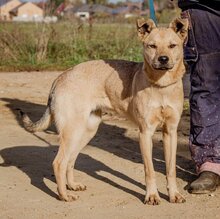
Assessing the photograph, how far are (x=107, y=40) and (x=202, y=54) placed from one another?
10672mm

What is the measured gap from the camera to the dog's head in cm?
481

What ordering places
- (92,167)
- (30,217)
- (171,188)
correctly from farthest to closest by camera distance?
(92,167) → (171,188) → (30,217)

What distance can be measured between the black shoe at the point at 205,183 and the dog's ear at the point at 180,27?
56.2 inches

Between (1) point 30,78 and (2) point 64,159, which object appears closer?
(2) point 64,159

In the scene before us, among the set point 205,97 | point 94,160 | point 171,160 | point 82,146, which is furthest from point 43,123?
point 205,97

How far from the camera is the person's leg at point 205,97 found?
544 centimetres

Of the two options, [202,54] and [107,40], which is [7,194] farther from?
[107,40]

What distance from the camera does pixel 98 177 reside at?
591 centimetres

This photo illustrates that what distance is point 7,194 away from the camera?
5.29 meters

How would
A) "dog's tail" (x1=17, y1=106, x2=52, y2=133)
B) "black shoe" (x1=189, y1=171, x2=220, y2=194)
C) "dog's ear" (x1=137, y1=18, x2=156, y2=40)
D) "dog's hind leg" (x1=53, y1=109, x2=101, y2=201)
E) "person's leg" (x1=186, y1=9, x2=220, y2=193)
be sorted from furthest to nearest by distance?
"dog's tail" (x1=17, y1=106, x2=52, y2=133), "person's leg" (x1=186, y1=9, x2=220, y2=193), "black shoe" (x1=189, y1=171, x2=220, y2=194), "dog's hind leg" (x1=53, y1=109, x2=101, y2=201), "dog's ear" (x1=137, y1=18, x2=156, y2=40)

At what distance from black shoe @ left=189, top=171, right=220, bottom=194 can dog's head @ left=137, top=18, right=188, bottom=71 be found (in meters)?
1.25

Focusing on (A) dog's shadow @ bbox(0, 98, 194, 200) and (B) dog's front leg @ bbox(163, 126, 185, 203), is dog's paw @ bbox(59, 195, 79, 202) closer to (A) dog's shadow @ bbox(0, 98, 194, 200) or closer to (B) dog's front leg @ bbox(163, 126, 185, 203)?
(A) dog's shadow @ bbox(0, 98, 194, 200)

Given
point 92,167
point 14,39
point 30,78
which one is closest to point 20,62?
point 14,39

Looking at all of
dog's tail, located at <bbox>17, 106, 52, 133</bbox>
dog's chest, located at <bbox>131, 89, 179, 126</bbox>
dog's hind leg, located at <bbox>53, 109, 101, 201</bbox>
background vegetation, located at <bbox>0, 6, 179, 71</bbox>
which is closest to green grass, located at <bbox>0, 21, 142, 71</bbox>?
background vegetation, located at <bbox>0, 6, 179, 71</bbox>
